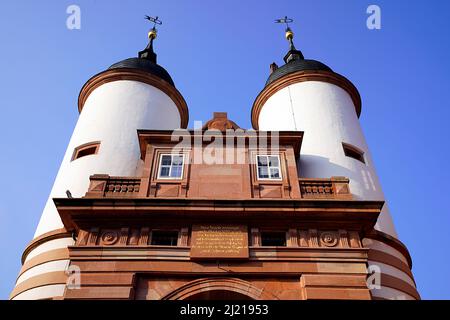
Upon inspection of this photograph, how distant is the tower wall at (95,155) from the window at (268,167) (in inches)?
232

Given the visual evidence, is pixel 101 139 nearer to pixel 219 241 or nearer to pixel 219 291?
pixel 219 241

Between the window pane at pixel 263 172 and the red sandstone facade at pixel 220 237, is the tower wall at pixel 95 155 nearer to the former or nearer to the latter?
the red sandstone facade at pixel 220 237

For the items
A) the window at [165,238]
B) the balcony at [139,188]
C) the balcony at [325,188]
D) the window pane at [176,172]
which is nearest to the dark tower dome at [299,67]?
the balcony at [325,188]

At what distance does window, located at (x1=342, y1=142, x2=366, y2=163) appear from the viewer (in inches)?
817

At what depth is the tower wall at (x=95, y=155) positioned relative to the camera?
53.5 feet

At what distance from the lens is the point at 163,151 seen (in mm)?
18500

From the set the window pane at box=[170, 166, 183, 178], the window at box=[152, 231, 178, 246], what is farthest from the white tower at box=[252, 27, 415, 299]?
the window at box=[152, 231, 178, 246]

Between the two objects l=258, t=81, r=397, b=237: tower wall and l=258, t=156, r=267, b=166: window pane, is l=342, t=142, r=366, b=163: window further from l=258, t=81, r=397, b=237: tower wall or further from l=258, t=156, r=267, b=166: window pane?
l=258, t=156, r=267, b=166: window pane

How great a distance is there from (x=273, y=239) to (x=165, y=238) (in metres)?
3.91

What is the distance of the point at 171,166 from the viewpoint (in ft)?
58.7

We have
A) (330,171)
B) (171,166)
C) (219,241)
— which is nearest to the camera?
(219,241)

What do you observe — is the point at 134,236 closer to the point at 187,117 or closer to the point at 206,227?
the point at 206,227

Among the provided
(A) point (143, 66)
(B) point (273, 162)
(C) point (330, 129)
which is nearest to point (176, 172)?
(B) point (273, 162)

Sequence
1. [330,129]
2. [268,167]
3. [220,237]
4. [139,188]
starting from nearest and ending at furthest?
[220,237], [139,188], [268,167], [330,129]
